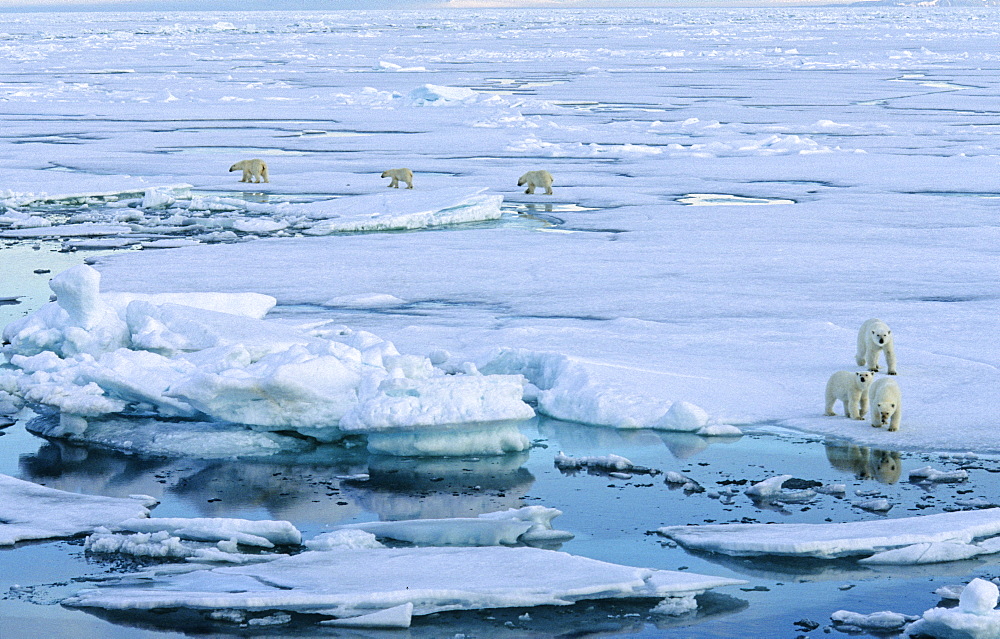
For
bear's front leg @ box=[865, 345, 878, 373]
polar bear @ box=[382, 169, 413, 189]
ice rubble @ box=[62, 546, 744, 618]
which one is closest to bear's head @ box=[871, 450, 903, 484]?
bear's front leg @ box=[865, 345, 878, 373]

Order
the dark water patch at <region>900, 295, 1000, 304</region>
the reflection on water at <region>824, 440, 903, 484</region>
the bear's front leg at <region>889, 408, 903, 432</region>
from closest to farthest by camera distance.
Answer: the reflection on water at <region>824, 440, 903, 484</region>, the bear's front leg at <region>889, 408, 903, 432</region>, the dark water patch at <region>900, 295, 1000, 304</region>

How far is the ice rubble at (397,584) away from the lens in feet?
12.0

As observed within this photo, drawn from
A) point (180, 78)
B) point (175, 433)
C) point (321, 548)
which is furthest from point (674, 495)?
point (180, 78)

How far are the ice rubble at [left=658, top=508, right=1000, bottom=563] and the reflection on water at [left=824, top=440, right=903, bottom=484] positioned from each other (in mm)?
569

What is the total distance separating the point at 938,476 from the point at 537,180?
868cm

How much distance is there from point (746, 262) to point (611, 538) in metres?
5.46

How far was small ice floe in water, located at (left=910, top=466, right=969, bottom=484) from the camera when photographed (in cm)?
485

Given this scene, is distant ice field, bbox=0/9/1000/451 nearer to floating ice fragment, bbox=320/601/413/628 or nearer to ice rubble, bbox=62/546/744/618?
ice rubble, bbox=62/546/744/618

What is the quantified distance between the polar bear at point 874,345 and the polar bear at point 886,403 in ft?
1.93

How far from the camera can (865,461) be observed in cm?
512

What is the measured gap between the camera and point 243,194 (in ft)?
44.7

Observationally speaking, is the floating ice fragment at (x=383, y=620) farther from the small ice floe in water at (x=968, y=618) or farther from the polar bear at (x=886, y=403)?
the polar bear at (x=886, y=403)

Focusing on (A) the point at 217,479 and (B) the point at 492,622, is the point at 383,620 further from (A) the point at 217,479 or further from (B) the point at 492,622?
(A) the point at 217,479

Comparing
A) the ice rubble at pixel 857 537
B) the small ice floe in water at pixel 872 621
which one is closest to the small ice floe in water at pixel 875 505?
the ice rubble at pixel 857 537
